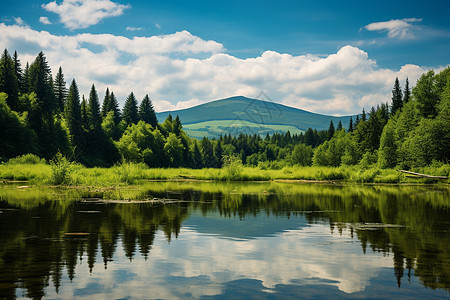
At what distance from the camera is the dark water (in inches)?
355

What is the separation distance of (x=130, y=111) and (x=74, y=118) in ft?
133

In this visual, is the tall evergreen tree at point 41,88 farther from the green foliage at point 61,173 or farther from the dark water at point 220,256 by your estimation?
the dark water at point 220,256

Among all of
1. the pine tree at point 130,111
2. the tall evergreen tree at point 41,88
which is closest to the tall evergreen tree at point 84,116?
the tall evergreen tree at point 41,88

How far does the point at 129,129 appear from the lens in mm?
126000

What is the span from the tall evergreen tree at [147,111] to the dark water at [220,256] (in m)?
123

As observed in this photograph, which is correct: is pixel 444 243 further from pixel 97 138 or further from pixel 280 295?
pixel 97 138

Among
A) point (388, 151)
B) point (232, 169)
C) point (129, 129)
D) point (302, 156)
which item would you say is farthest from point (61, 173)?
point (302, 156)

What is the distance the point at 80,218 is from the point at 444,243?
16.0m

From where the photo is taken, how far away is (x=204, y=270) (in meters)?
10.7

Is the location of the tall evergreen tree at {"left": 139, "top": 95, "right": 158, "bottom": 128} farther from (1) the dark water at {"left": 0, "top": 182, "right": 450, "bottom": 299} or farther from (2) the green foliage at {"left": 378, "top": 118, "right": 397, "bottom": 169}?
(1) the dark water at {"left": 0, "top": 182, "right": 450, "bottom": 299}

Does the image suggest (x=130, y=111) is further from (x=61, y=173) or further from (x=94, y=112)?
(x=61, y=173)

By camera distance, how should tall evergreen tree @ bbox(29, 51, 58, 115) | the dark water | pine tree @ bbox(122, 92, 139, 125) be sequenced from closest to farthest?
the dark water < tall evergreen tree @ bbox(29, 51, 58, 115) < pine tree @ bbox(122, 92, 139, 125)

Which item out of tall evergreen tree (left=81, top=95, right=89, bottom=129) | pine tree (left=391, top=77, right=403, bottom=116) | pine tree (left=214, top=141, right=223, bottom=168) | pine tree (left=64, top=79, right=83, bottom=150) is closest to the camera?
pine tree (left=64, top=79, right=83, bottom=150)

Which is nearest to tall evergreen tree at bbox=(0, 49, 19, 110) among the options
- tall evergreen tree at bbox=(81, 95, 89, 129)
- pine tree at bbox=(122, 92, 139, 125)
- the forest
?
the forest
